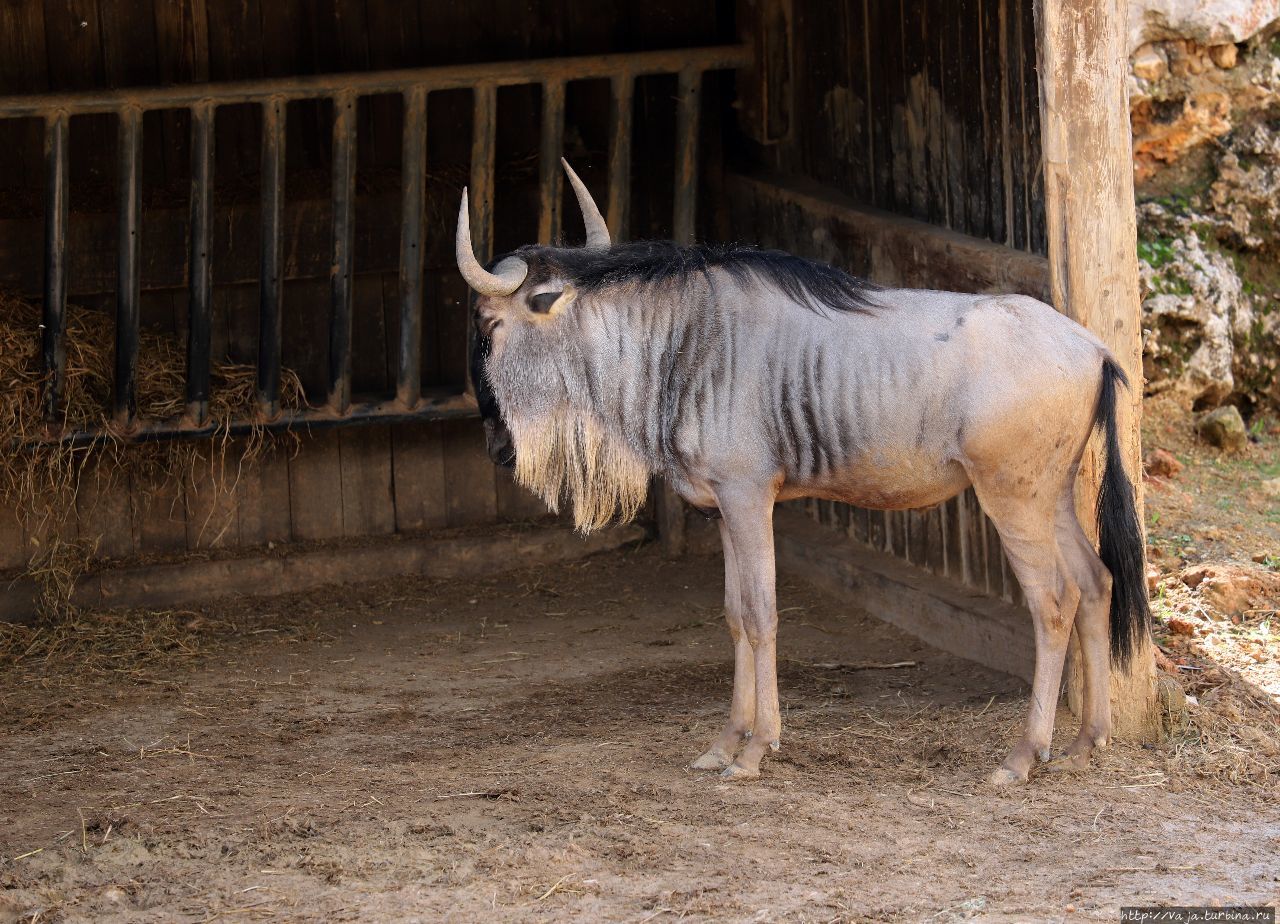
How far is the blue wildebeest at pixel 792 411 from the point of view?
4.88m

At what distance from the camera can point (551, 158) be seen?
7.07m

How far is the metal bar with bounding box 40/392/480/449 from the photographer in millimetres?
6871

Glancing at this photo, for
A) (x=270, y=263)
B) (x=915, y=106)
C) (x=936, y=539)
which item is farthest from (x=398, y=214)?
(x=936, y=539)

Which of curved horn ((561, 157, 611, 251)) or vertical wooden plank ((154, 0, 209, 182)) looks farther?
vertical wooden plank ((154, 0, 209, 182))

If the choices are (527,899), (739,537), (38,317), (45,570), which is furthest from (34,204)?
(527,899)

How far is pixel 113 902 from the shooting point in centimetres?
427

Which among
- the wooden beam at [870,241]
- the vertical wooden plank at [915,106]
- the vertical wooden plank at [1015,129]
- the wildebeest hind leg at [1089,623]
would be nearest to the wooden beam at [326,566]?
the wooden beam at [870,241]

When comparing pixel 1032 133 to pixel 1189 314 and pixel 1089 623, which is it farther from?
pixel 1189 314

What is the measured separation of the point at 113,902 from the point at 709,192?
15.9 feet

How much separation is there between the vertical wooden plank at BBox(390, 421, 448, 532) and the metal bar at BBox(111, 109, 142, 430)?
5.01ft

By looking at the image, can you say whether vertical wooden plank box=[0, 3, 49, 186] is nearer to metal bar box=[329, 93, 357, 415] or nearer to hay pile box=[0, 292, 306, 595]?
hay pile box=[0, 292, 306, 595]

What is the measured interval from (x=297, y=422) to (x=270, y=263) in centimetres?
70

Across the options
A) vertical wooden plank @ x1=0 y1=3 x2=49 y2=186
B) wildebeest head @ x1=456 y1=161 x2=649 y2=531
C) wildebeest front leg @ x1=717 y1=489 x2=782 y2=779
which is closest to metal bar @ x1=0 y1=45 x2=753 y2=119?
vertical wooden plank @ x1=0 y1=3 x2=49 y2=186

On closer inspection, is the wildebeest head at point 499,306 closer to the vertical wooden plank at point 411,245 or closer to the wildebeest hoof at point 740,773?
the wildebeest hoof at point 740,773
